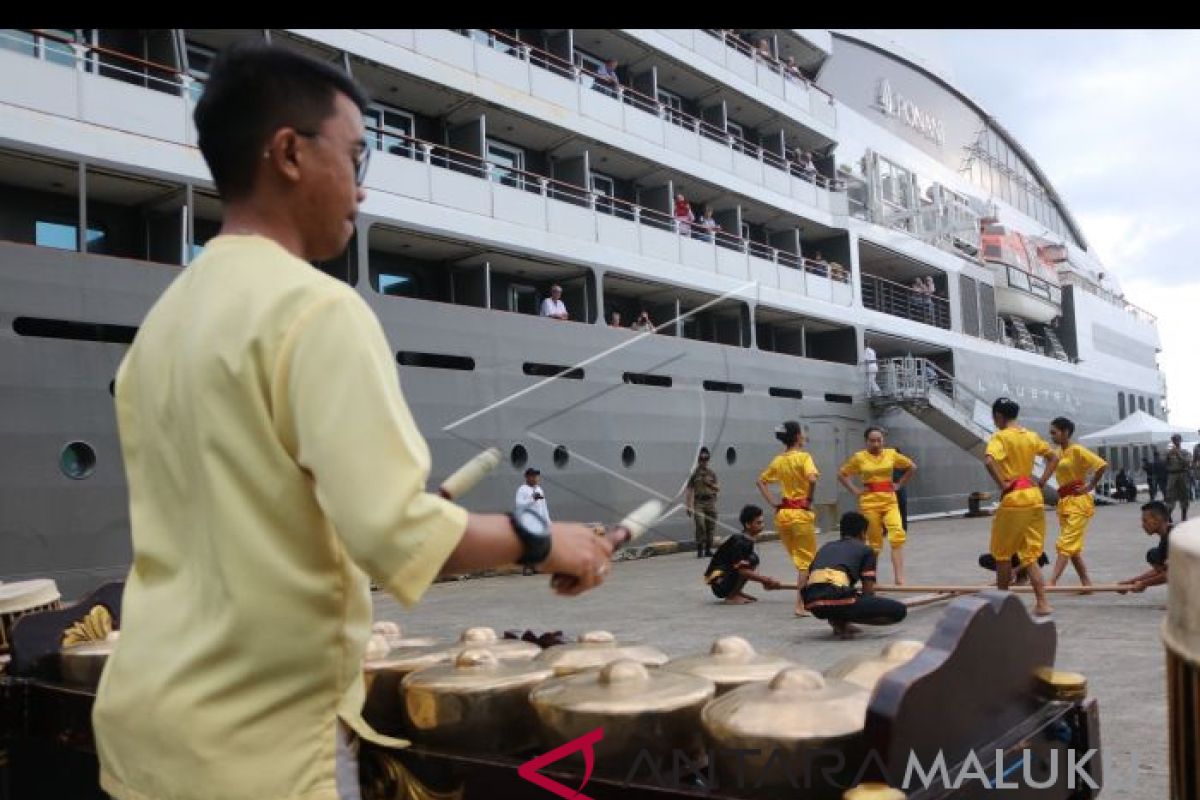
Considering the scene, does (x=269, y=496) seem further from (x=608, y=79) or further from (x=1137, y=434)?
(x=1137, y=434)

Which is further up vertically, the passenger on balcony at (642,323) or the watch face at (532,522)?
the passenger on balcony at (642,323)

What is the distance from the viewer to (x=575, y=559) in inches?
45.6

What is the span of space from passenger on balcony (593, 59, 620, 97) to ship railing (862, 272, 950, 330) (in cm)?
895

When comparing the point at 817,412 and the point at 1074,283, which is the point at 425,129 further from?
the point at 1074,283

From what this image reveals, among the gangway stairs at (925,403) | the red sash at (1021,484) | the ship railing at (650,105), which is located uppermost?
the ship railing at (650,105)

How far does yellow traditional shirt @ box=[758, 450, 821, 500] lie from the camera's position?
8258 mm

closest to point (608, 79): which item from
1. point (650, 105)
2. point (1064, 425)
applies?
point (650, 105)

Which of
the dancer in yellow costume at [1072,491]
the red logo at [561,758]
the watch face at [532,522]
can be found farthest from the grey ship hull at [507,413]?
the watch face at [532,522]

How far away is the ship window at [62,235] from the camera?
9.62m

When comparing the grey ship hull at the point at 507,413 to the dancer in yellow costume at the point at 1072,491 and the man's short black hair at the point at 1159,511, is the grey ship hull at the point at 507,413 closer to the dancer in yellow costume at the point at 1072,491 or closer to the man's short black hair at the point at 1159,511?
the dancer in yellow costume at the point at 1072,491

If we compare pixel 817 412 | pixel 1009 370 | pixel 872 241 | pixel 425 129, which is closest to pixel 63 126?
Answer: pixel 425 129

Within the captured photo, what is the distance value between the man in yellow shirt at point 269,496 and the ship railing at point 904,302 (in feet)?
74.2

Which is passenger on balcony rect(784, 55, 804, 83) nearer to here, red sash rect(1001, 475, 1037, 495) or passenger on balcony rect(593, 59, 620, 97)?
passenger on balcony rect(593, 59, 620, 97)

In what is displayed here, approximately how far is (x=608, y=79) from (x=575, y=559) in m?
15.4
